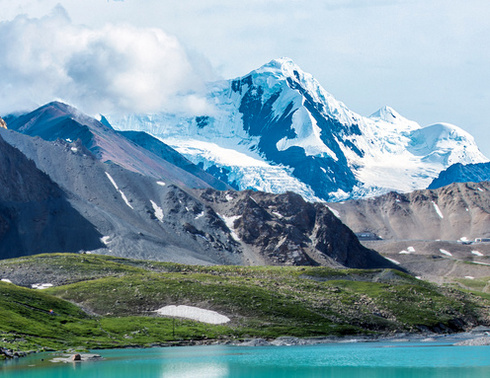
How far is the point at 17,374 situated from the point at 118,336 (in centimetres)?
5271

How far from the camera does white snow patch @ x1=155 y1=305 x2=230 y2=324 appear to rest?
17202cm

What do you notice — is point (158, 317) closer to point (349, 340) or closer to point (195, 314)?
point (195, 314)

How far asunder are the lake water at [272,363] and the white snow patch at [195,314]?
2486 centimetres

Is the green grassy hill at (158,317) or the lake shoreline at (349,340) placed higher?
the green grassy hill at (158,317)

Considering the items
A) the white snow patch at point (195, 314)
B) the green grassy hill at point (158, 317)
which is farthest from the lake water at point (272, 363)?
the white snow patch at point (195, 314)

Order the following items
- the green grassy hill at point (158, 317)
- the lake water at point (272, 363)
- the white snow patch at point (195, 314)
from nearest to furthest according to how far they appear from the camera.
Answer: the lake water at point (272, 363) < the green grassy hill at point (158, 317) < the white snow patch at point (195, 314)

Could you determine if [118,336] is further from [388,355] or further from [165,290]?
[388,355]

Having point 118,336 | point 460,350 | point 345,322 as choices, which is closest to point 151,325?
point 118,336

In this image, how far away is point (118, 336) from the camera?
15100 cm

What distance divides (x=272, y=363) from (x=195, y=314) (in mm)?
57867

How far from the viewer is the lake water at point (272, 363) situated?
10400 cm

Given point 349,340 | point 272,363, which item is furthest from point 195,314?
point 272,363

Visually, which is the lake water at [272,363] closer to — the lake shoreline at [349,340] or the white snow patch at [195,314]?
the lake shoreline at [349,340]

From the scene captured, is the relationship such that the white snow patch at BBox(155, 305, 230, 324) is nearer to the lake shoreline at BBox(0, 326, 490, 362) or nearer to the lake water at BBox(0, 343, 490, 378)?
the lake shoreline at BBox(0, 326, 490, 362)
